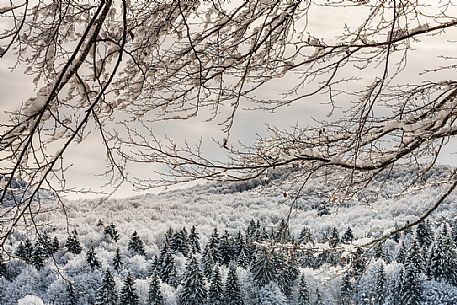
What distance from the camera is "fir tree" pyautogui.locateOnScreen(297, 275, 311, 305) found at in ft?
193

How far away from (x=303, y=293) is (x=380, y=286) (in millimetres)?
7995

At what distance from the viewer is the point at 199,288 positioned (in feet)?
180

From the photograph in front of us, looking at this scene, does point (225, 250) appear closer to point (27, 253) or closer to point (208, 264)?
point (208, 264)

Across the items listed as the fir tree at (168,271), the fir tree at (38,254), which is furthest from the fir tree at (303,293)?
the fir tree at (38,254)

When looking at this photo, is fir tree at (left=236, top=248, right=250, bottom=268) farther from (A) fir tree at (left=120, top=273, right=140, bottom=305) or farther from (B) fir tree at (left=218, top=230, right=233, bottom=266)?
(A) fir tree at (left=120, top=273, right=140, bottom=305)

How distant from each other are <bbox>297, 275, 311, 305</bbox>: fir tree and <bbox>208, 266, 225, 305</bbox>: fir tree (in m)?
8.27

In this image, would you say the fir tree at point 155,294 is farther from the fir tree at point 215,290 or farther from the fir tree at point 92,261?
the fir tree at point 92,261

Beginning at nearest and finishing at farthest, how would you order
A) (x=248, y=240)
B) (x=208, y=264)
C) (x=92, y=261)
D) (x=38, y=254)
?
(x=248, y=240) → (x=38, y=254) → (x=208, y=264) → (x=92, y=261)

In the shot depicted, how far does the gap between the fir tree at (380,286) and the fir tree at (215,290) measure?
14621mm

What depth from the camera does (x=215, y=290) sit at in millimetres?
54781

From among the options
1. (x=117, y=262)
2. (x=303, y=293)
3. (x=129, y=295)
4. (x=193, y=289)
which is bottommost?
(x=303, y=293)

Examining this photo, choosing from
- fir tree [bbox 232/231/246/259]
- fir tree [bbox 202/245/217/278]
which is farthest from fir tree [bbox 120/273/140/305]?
fir tree [bbox 232/231/246/259]

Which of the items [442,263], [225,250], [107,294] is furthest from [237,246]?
[442,263]

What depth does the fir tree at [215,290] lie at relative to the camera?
54750mm
